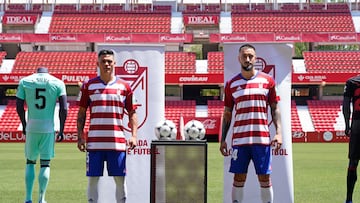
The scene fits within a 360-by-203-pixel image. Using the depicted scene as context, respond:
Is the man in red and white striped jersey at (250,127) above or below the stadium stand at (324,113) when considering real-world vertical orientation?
above

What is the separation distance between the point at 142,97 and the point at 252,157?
201cm

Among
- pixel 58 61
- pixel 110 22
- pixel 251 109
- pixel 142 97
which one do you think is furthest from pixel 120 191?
pixel 110 22

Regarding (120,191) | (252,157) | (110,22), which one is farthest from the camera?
(110,22)

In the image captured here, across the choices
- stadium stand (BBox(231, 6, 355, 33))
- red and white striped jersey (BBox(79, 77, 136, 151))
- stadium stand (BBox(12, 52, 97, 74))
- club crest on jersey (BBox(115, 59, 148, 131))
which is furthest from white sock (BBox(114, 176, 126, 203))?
stadium stand (BBox(231, 6, 355, 33))

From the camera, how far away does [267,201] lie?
7.42m

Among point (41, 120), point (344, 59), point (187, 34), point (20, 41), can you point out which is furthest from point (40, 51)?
point (41, 120)

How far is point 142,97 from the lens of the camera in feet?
28.7

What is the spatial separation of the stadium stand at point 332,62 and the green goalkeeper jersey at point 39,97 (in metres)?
33.6

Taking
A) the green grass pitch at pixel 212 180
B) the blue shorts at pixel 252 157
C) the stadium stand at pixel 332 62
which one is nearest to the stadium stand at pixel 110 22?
the stadium stand at pixel 332 62

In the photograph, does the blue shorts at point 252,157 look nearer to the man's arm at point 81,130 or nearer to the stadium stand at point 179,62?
the man's arm at point 81,130

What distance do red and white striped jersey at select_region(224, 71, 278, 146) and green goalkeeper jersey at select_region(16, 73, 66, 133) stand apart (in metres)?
2.48

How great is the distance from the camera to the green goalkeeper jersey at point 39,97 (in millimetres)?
8477

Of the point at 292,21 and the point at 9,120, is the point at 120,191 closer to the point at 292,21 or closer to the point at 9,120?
the point at 9,120

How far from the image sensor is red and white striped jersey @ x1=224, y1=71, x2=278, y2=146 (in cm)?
731
